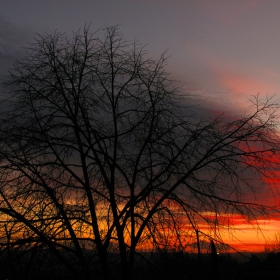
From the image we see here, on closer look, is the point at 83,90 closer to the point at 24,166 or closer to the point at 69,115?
the point at 69,115

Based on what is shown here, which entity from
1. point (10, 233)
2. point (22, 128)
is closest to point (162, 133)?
point (22, 128)

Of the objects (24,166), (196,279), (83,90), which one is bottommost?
(196,279)

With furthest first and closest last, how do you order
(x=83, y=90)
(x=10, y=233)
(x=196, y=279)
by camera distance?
(x=83, y=90) → (x=196, y=279) → (x=10, y=233)

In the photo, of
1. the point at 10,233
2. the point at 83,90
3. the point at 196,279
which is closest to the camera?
the point at 10,233

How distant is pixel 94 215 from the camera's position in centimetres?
744

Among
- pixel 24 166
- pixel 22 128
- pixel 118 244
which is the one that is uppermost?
pixel 22 128

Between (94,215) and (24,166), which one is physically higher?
(24,166)

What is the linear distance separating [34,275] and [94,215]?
139 cm

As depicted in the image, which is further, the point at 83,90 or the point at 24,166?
the point at 83,90

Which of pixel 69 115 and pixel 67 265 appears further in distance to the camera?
pixel 69 115

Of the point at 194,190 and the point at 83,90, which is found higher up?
the point at 83,90

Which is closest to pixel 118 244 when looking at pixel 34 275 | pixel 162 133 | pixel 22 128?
pixel 34 275

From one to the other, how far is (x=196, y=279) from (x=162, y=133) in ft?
8.66

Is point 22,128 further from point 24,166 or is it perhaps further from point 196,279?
point 196,279
